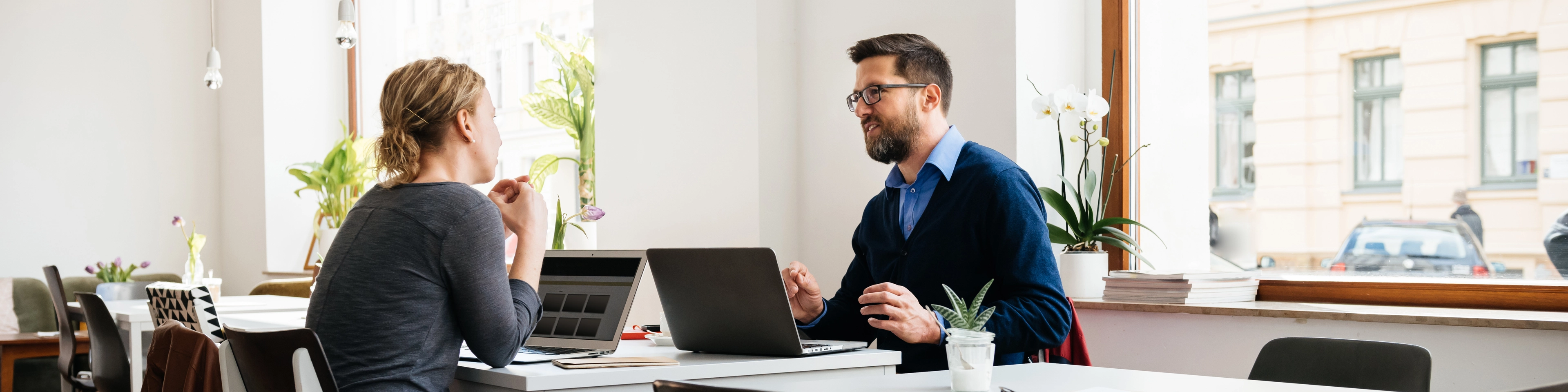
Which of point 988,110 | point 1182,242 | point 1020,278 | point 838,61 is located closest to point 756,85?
point 838,61

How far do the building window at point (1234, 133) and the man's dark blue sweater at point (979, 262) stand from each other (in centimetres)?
99

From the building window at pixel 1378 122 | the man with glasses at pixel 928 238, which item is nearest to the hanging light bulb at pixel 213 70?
the man with glasses at pixel 928 238

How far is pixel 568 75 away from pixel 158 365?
8.38 feet

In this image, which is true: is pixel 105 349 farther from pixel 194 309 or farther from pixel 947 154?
pixel 947 154

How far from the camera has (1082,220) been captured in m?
2.73

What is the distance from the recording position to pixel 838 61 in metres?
3.26

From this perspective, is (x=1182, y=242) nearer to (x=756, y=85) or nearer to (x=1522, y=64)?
(x=1522, y=64)

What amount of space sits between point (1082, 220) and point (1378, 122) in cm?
71

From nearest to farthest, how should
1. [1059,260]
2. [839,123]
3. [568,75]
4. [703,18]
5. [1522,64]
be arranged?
1. [1522,64]
2. [1059,260]
3. [839,123]
4. [703,18]
5. [568,75]

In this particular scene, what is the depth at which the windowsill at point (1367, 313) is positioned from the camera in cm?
208

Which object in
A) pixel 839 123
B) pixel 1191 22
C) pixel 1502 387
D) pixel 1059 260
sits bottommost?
pixel 1502 387

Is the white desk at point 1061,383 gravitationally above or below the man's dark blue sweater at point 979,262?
below

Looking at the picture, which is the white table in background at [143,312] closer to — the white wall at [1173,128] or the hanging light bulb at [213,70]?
the hanging light bulb at [213,70]

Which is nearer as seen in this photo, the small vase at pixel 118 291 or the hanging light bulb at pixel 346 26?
the small vase at pixel 118 291
